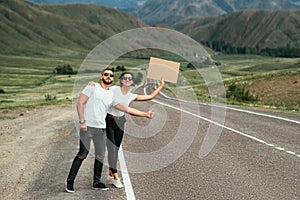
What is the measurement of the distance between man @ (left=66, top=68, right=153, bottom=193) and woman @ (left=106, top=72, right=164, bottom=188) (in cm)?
21

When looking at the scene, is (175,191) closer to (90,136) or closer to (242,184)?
(242,184)

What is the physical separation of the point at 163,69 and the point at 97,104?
137cm

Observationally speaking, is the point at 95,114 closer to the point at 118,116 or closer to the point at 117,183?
the point at 118,116

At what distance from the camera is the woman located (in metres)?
8.13

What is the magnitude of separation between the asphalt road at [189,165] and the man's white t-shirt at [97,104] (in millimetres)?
1262

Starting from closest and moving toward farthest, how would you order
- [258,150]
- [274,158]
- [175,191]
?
[175,191], [274,158], [258,150]

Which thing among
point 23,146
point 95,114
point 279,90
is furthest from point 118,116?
point 279,90

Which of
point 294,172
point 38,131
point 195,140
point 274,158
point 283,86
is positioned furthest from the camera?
point 283,86

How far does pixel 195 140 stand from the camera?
524 inches

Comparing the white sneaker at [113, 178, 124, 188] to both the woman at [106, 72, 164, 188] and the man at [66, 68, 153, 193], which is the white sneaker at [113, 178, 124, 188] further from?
the man at [66, 68, 153, 193]

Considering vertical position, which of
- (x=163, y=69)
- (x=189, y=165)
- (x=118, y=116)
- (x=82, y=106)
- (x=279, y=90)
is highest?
(x=163, y=69)

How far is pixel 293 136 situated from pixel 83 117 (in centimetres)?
837

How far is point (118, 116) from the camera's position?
27.1 feet

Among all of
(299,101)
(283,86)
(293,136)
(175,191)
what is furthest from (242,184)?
(283,86)
